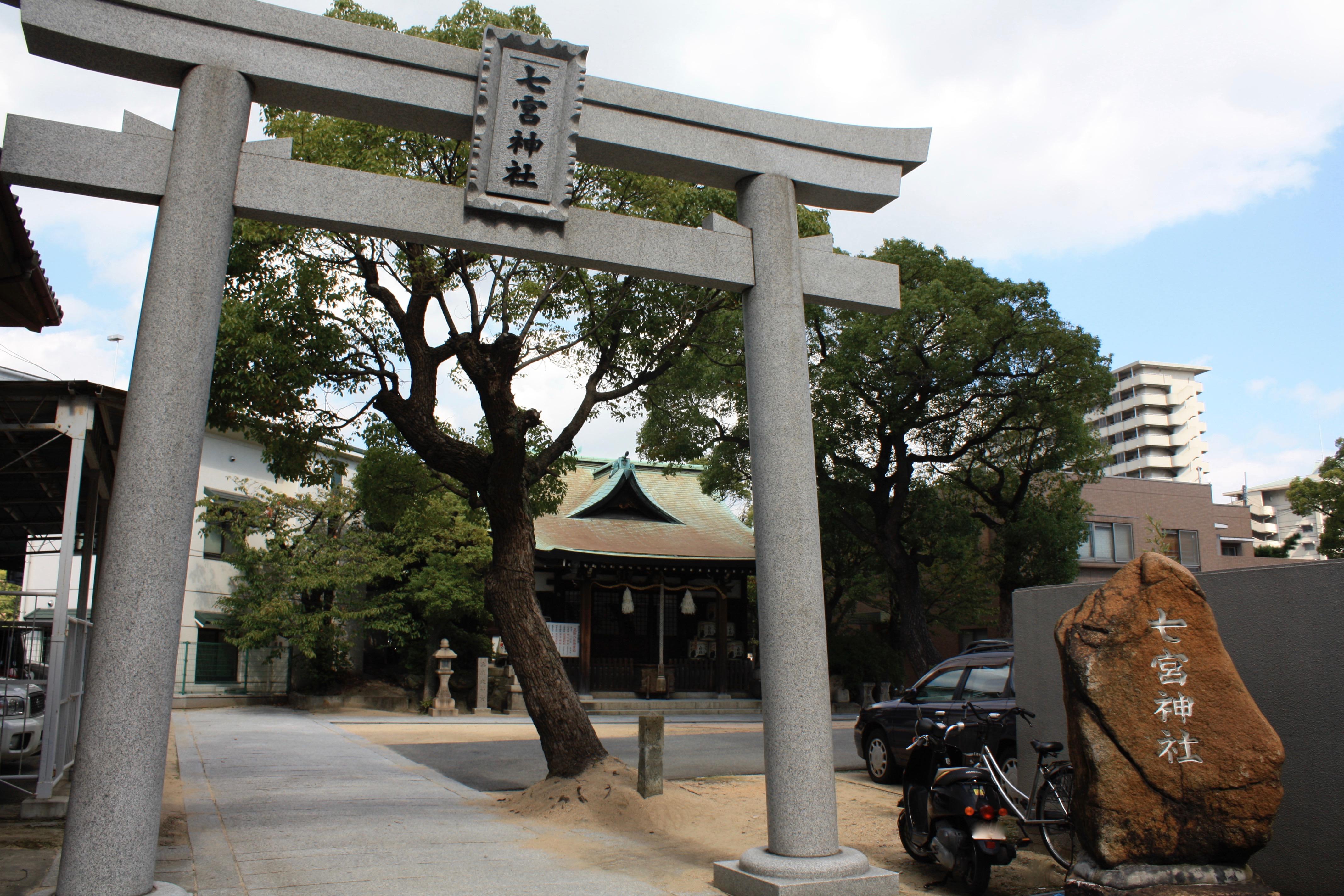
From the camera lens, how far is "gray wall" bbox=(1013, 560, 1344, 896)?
A: 18.0ft

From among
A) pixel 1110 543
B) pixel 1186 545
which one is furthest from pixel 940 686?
pixel 1186 545

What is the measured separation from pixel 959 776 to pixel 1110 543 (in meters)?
27.3

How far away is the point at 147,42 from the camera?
5.37 metres

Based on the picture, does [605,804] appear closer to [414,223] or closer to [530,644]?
[530,644]

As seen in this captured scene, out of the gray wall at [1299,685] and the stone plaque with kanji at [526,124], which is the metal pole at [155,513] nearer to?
the stone plaque with kanji at [526,124]

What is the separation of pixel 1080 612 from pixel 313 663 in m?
20.8

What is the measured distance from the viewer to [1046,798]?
656 centimetres

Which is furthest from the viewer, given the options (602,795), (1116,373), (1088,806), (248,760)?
(1116,373)

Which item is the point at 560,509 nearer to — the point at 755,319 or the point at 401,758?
the point at 401,758

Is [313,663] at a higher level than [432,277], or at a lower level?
lower

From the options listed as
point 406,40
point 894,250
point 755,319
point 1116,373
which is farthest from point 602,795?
point 1116,373

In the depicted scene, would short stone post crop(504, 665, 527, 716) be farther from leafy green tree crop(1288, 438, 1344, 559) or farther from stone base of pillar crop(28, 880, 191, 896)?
leafy green tree crop(1288, 438, 1344, 559)

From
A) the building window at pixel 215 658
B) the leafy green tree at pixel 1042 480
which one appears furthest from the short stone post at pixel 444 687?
the leafy green tree at pixel 1042 480

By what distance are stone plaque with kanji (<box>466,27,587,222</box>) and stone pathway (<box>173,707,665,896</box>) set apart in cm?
432
